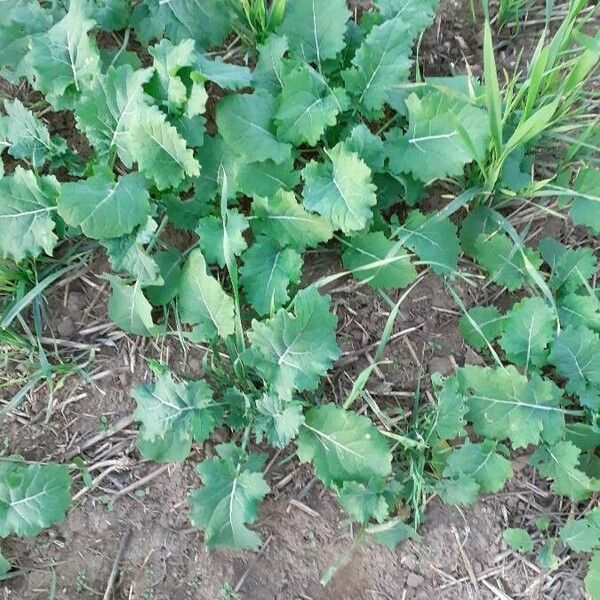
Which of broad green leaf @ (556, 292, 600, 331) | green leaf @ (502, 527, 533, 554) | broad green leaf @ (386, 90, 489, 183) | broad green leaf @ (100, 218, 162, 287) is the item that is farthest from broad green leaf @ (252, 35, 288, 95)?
green leaf @ (502, 527, 533, 554)

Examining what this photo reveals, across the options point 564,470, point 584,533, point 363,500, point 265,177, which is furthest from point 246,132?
point 584,533

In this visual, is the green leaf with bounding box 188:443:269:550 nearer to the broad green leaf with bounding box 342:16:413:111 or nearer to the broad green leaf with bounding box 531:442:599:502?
the broad green leaf with bounding box 531:442:599:502

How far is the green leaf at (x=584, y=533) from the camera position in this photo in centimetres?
150

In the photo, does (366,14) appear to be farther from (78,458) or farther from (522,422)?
(78,458)

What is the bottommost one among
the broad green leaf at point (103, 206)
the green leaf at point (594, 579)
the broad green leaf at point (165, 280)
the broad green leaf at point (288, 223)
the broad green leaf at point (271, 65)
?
the green leaf at point (594, 579)

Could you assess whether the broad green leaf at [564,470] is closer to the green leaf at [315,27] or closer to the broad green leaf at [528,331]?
the broad green leaf at [528,331]

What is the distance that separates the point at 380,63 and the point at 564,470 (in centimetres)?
93

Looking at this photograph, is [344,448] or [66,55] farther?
[66,55]

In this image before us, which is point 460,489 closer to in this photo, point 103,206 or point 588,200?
point 588,200

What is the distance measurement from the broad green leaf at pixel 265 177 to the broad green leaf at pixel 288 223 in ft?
0.09

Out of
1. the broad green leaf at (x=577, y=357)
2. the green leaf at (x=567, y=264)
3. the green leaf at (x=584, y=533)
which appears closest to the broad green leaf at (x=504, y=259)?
the green leaf at (x=567, y=264)

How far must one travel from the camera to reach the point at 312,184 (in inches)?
59.3

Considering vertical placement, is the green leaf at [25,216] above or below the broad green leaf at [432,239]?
above

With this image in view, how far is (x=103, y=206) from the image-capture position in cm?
149
